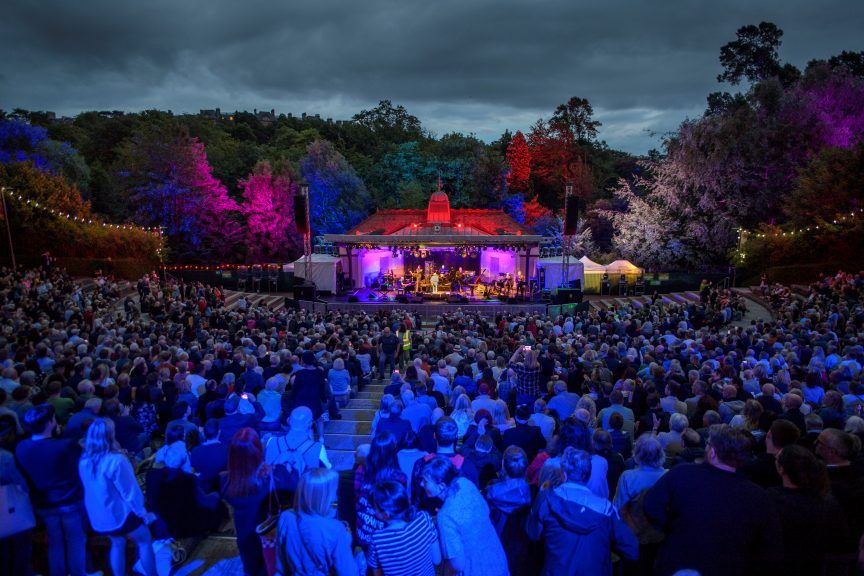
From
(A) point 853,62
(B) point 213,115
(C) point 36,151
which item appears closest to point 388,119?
(C) point 36,151

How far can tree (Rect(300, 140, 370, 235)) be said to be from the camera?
2730cm

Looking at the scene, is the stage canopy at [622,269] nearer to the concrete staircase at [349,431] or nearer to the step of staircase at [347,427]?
the concrete staircase at [349,431]

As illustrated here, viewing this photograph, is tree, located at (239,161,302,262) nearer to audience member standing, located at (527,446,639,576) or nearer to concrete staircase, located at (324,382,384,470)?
concrete staircase, located at (324,382,384,470)

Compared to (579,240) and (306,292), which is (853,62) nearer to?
(579,240)

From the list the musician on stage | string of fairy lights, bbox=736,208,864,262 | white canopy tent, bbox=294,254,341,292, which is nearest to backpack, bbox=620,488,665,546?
the musician on stage

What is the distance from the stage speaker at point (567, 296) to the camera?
1658cm

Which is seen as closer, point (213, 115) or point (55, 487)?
point (55, 487)

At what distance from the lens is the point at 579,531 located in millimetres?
2346

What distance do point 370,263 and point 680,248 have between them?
1401cm

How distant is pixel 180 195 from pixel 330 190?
23.7 feet

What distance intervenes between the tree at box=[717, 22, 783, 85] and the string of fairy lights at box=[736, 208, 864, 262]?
12.9 metres

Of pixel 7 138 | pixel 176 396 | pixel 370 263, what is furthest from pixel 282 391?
pixel 7 138

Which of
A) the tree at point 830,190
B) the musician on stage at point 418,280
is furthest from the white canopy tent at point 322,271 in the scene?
the tree at point 830,190

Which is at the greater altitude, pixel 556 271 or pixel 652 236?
pixel 652 236
